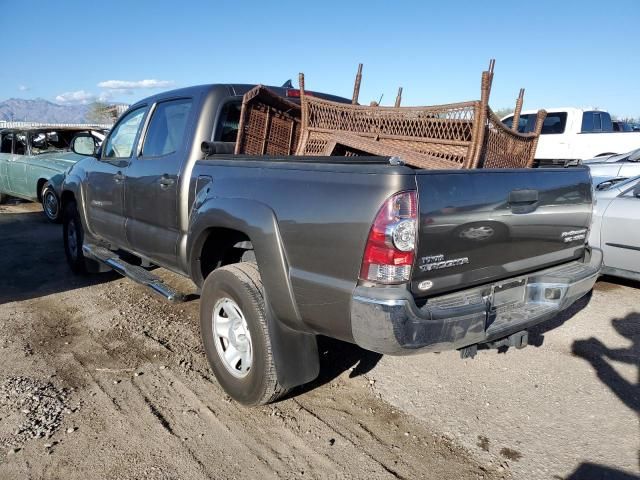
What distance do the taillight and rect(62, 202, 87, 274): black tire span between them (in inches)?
178

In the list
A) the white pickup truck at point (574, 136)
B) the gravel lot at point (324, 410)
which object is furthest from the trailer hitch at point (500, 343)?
the white pickup truck at point (574, 136)

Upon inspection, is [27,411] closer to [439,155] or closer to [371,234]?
[371,234]

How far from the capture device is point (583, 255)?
10.9 feet

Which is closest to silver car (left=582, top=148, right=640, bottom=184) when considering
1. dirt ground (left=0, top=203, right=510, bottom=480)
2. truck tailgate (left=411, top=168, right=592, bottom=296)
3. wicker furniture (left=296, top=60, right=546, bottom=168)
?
wicker furniture (left=296, top=60, right=546, bottom=168)

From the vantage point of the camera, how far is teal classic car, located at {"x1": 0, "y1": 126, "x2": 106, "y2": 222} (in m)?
9.80

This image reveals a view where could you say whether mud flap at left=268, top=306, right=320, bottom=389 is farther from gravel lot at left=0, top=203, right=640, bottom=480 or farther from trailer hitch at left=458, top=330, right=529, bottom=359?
trailer hitch at left=458, top=330, right=529, bottom=359

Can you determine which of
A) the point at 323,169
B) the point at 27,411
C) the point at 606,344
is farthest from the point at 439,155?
the point at 27,411

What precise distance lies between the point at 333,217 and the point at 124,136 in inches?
131

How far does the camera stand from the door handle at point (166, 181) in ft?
12.2

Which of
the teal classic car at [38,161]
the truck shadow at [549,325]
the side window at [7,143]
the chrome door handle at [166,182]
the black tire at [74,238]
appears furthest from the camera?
the side window at [7,143]

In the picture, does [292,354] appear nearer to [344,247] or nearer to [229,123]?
[344,247]

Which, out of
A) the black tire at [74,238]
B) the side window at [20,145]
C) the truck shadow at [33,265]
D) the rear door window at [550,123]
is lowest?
the truck shadow at [33,265]

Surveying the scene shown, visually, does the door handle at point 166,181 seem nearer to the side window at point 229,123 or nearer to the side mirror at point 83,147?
A: the side window at point 229,123

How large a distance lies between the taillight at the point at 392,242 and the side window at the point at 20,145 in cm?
1128
